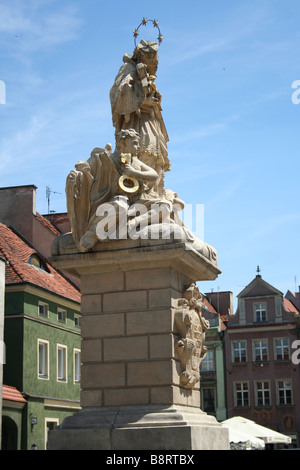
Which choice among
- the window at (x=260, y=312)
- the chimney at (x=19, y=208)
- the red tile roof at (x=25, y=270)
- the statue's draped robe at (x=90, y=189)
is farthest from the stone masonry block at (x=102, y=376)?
the window at (x=260, y=312)

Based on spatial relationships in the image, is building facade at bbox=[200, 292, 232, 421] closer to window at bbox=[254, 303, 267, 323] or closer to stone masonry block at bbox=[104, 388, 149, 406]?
window at bbox=[254, 303, 267, 323]

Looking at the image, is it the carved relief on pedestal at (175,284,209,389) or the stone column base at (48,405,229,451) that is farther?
the carved relief on pedestal at (175,284,209,389)

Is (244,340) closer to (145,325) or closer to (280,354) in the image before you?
(280,354)

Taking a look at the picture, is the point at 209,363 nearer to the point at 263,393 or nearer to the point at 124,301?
the point at 263,393

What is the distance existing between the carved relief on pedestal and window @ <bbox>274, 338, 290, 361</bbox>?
40.5 metres

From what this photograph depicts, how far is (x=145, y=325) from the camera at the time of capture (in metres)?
10.5

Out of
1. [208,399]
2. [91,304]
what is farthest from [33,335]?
[208,399]

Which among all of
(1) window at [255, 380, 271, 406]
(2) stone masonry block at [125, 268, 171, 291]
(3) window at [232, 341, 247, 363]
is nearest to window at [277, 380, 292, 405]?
(1) window at [255, 380, 271, 406]

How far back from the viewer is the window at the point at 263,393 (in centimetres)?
5050

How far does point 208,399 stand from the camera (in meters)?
51.8

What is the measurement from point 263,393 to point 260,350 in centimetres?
278

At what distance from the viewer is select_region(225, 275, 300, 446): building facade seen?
50000mm

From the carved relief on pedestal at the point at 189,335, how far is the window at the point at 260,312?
136 ft
